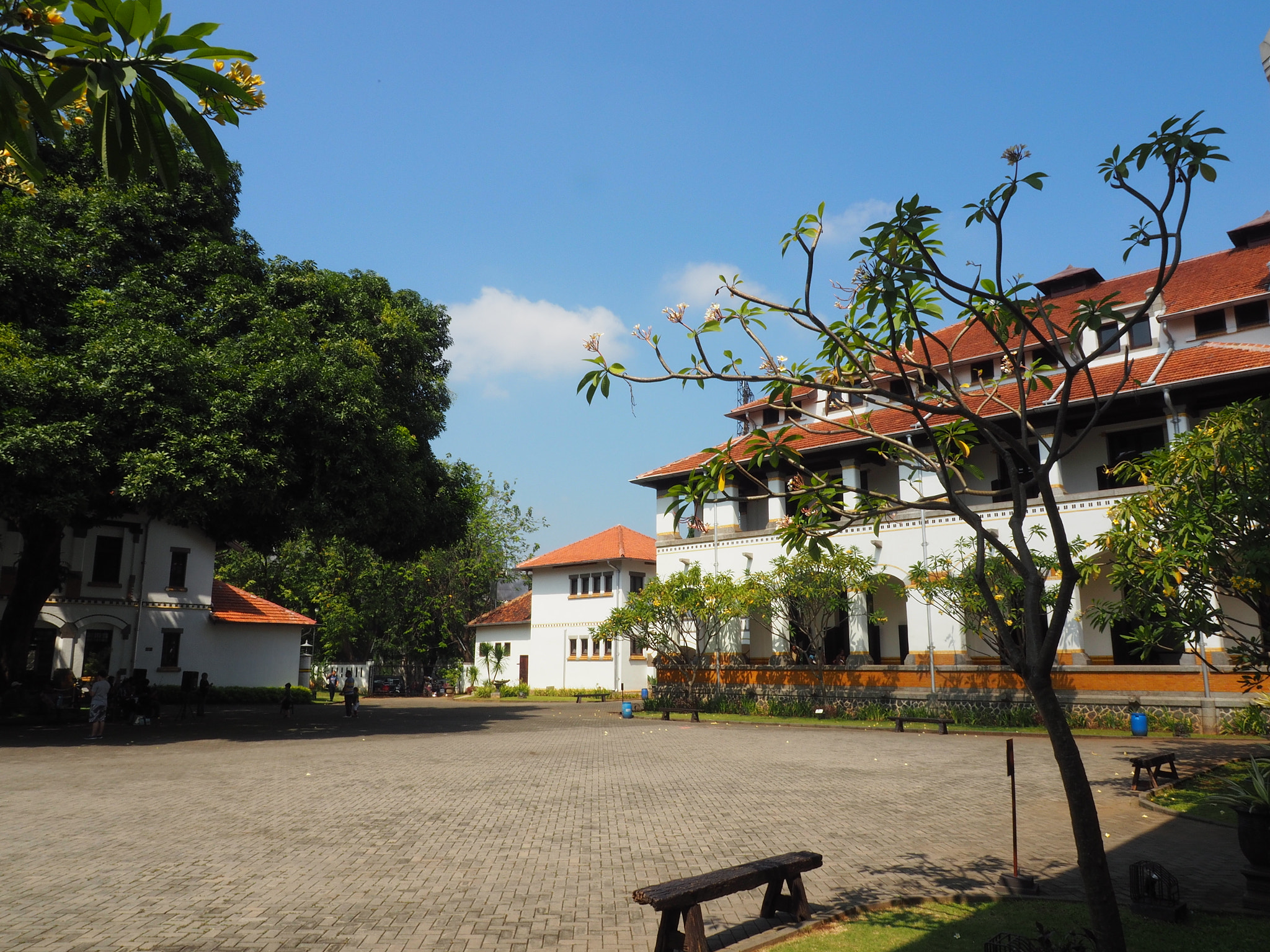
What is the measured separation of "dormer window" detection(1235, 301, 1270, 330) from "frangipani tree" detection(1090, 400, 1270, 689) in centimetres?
1424

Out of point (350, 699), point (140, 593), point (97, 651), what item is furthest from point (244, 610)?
point (350, 699)

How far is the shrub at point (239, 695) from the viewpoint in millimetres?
31703

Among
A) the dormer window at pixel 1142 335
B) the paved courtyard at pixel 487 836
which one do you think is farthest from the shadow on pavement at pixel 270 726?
the dormer window at pixel 1142 335

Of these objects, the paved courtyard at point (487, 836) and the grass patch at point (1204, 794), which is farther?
the grass patch at point (1204, 794)

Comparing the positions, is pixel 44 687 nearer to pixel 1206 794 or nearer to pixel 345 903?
pixel 345 903

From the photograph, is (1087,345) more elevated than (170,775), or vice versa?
(1087,345)

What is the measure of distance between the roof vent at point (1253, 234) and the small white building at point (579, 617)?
27.2 m

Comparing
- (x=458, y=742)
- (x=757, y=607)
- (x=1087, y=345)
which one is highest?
(x=1087, y=345)

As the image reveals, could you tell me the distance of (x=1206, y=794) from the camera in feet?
38.4

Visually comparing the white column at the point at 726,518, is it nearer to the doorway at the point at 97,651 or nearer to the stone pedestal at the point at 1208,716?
the stone pedestal at the point at 1208,716

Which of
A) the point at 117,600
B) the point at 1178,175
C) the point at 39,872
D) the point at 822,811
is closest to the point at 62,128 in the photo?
the point at 1178,175

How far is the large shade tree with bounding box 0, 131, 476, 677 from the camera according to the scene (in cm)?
1736

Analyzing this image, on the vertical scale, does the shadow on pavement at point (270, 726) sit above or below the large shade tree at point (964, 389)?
below

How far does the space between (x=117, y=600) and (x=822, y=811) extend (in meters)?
29.5
